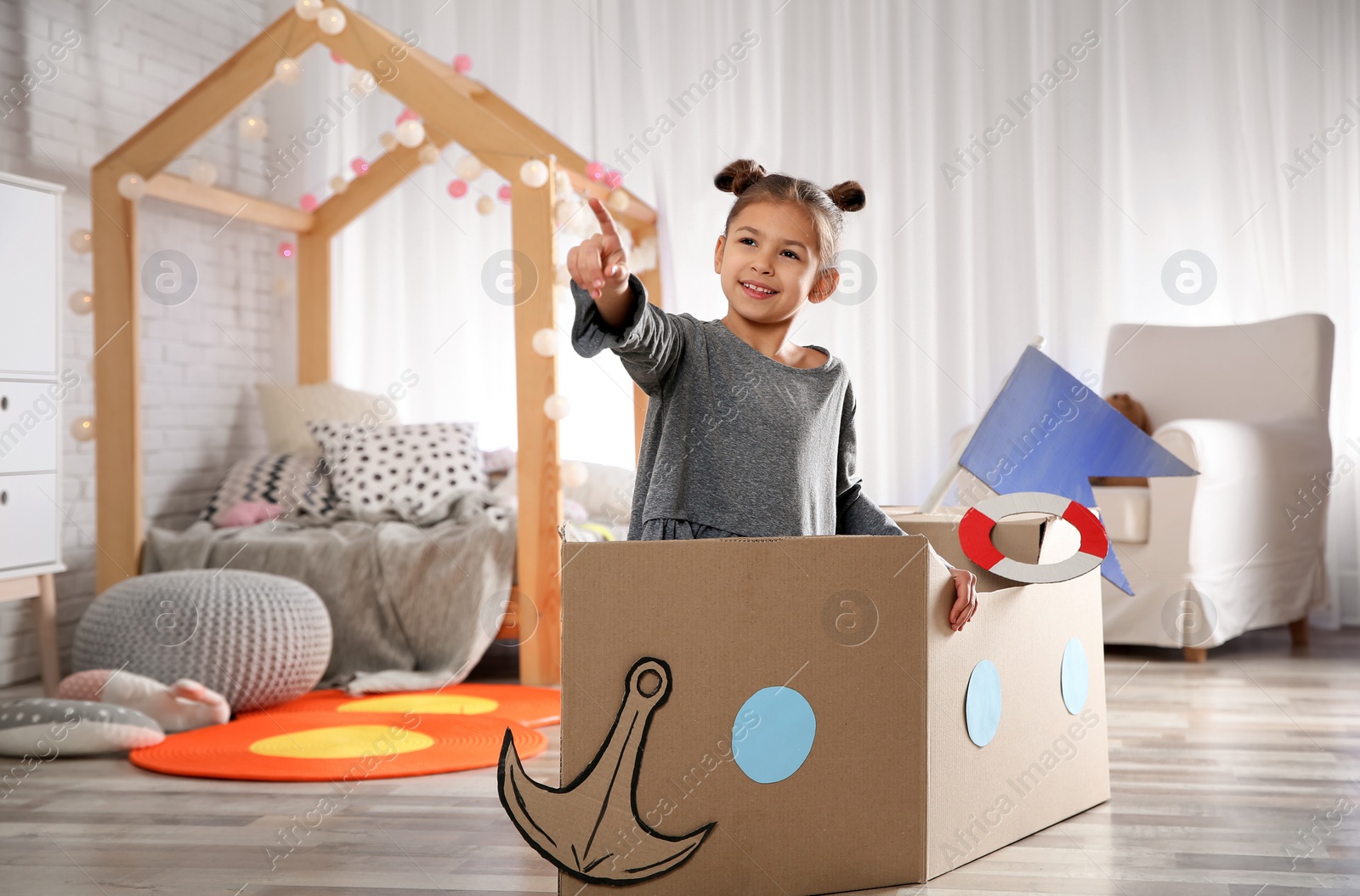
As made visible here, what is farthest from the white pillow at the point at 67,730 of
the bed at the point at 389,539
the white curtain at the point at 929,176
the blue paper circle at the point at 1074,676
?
the white curtain at the point at 929,176

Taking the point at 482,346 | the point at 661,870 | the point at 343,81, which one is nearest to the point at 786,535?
the point at 661,870

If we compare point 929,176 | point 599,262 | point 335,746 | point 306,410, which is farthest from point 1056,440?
point 306,410

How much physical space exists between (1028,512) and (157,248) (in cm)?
271

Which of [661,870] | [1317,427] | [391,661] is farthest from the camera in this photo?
[1317,427]

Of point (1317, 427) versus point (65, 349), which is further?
point (1317, 427)

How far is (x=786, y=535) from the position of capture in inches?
51.8

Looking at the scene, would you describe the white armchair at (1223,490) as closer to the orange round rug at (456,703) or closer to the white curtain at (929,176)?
the white curtain at (929,176)

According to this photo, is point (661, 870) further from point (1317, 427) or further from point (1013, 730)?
point (1317, 427)

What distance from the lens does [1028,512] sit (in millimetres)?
1483

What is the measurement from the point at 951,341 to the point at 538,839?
2708 mm

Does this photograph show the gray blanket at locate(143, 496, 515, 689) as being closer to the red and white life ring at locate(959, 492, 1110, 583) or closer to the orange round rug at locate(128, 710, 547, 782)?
the orange round rug at locate(128, 710, 547, 782)

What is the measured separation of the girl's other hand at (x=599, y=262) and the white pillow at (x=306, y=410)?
8.23 feet

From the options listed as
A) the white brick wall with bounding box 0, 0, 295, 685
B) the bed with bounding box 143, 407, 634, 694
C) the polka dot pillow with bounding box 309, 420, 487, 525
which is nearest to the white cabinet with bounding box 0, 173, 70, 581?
the white brick wall with bounding box 0, 0, 295, 685

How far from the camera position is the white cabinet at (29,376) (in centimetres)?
245
